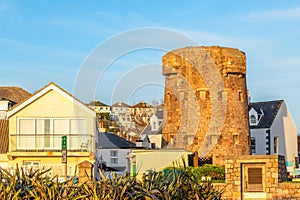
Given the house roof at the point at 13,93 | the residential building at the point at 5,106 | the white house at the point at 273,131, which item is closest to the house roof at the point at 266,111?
the white house at the point at 273,131

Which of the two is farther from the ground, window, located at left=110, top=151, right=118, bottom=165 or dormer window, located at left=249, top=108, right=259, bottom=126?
dormer window, located at left=249, top=108, right=259, bottom=126

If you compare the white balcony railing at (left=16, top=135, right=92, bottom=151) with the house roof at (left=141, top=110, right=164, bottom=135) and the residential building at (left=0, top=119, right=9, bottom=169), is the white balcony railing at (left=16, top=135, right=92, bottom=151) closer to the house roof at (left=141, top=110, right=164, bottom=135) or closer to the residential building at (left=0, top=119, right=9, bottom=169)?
the residential building at (left=0, top=119, right=9, bottom=169)

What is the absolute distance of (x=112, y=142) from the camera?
44.7m

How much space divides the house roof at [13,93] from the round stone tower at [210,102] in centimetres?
1335

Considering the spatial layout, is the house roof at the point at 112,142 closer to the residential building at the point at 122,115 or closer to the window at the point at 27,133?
the residential building at the point at 122,115

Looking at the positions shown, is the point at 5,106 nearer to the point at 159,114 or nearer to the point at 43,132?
the point at 43,132

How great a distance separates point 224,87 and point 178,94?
3.36 metres

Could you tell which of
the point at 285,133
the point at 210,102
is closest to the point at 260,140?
the point at 285,133

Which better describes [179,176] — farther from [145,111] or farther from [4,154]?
[145,111]

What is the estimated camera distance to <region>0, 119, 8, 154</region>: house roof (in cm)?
3556

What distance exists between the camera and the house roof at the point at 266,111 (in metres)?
52.8

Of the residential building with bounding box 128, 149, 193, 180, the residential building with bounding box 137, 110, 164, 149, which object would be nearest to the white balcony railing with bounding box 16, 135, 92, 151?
the residential building with bounding box 128, 149, 193, 180

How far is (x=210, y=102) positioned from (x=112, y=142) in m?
8.15

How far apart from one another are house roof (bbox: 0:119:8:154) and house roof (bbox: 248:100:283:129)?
23.9 meters
